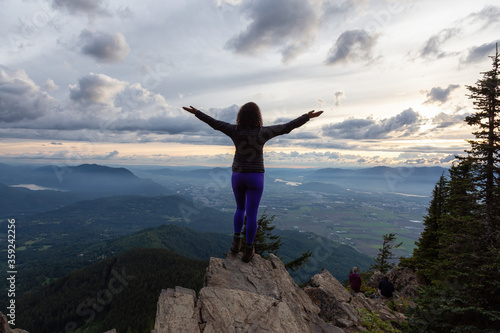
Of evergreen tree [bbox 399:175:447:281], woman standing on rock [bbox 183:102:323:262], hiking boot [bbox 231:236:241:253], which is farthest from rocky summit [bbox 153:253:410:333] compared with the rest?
evergreen tree [bbox 399:175:447:281]

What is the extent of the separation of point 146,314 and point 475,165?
3737 inches

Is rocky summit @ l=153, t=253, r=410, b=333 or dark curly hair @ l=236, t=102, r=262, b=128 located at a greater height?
dark curly hair @ l=236, t=102, r=262, b=128

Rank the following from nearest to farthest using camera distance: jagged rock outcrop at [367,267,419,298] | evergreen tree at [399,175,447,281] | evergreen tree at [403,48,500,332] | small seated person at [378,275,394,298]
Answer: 1. evergreen tree at [403,48,500,332]
2. small seated person at [378,275,394,298]
3. jagged rock outcrop at [367,267,419,298]
4. evergreen tree at [399,175,447,281]

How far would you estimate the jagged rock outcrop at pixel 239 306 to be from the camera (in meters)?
5.37

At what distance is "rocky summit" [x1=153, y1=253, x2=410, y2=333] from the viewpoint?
5.40 metres

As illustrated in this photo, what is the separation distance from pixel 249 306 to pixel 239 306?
11.3 inches

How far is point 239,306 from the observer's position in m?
5.95

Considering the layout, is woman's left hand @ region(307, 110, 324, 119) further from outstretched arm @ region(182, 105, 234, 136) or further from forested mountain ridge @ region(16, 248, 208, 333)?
forested mountain ridge @ region(16, 248, 208, 333)

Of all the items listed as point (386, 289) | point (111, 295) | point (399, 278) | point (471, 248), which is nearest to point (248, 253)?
point (471, 248)

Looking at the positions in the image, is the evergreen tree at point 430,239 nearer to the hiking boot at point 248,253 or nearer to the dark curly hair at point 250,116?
the hiking boot at point 248,253

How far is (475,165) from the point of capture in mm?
12555

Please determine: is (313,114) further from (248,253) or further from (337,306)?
(337,306)

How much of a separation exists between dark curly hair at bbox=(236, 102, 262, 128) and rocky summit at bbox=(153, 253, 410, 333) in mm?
5095

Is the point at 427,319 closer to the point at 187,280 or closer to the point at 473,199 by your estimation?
the point at 473,199
